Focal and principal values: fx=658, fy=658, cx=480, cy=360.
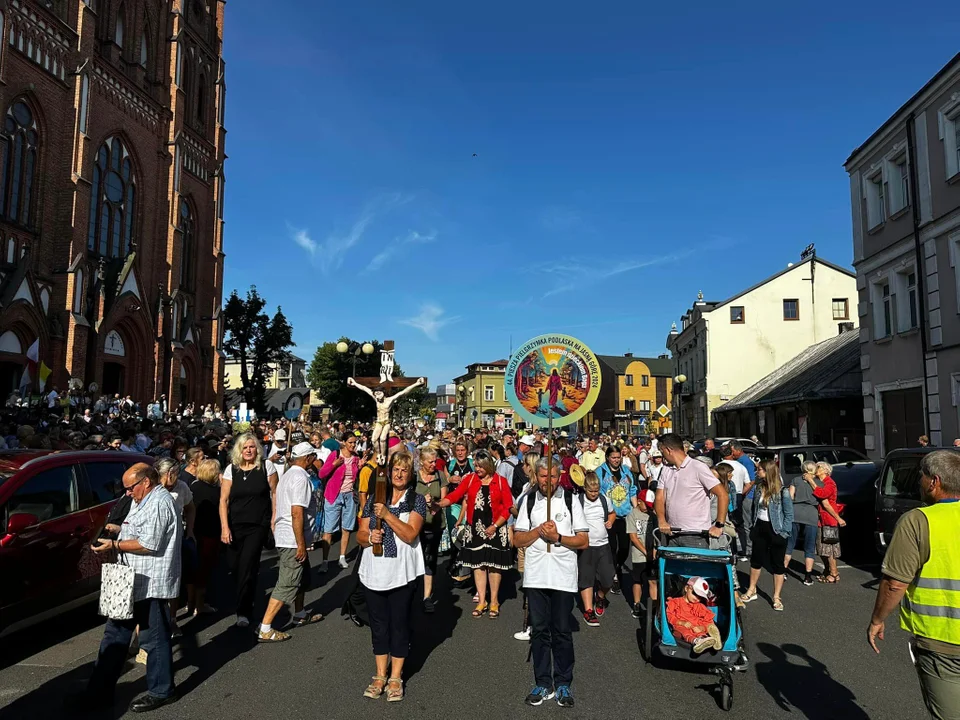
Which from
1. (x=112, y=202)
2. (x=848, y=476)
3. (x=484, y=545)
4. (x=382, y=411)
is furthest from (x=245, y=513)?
(x=112, y=202)

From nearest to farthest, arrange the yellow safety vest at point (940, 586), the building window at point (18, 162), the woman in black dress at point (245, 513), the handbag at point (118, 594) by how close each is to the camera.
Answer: the yellow safety vest at point (940, 586), the handbag at point (118, 594), the woman in black dress at point (245, 513), the building window at point (18, 162)

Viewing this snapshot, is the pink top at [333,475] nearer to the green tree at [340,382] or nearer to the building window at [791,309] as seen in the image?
the building window at [791,309]

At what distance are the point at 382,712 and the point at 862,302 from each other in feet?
69.2

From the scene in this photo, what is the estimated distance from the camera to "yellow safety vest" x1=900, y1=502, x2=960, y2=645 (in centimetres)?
312

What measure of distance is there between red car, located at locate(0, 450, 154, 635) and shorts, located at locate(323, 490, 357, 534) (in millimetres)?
3157

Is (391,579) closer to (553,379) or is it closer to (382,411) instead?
(553,379)

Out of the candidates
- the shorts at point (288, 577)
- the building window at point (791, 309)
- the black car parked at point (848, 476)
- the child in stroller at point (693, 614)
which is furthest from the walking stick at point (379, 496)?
the building window at point (791, 309)

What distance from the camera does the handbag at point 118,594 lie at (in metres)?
4.36

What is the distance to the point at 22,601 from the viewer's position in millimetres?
5488

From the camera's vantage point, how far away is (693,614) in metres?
5.23

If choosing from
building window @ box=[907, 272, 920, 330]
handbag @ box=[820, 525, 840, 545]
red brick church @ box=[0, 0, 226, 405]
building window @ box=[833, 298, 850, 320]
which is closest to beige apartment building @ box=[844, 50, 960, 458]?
building window @ box=[907, 272, 920, 330]

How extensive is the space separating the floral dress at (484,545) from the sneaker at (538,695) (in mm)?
2468

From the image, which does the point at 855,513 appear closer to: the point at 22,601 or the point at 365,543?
the point at 365,543

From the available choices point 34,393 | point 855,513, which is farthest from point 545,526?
point 34,393
